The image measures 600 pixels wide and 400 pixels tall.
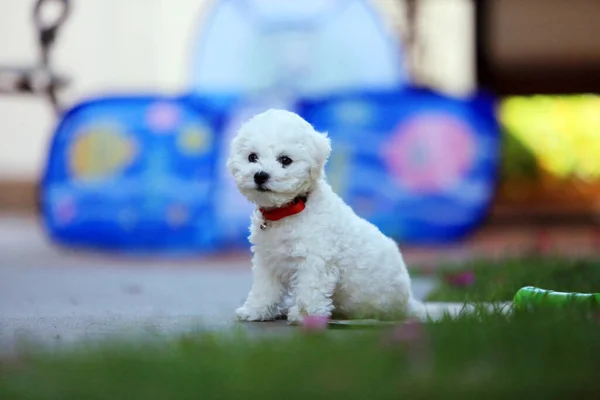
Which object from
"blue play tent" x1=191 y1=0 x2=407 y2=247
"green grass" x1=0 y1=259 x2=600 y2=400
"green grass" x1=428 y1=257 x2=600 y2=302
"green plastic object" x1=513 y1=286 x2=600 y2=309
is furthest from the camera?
"blue play tent" x1=191 y1=0 x2=407 y2=247

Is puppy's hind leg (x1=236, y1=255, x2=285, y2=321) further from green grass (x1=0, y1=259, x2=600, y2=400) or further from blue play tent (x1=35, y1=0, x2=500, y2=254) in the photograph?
blue play tent (x1=35, y1=0, x2=500, y2=254)

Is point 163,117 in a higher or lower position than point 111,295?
higher

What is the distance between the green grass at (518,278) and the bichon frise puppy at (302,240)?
48 cm

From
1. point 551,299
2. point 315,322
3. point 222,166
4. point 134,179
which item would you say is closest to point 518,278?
point 551,299

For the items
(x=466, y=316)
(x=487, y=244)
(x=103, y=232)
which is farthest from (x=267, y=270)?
(x=487, y=244)

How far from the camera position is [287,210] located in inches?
117

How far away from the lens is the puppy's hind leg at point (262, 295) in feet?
9.96

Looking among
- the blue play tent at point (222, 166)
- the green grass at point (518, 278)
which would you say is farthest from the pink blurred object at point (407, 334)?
the blue play tent at point (222, 166)

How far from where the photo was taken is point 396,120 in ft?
22.6

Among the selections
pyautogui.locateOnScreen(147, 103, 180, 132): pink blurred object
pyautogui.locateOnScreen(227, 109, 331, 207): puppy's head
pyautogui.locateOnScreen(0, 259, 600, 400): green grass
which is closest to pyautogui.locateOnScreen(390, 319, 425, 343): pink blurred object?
pyautogui.locateOnScreen(0, 259, 600, 400): green grass

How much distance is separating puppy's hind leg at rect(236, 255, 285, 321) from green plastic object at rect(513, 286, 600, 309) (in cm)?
76

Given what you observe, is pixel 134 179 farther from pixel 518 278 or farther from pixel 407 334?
pixel 407 334

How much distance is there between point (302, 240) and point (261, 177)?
250 millimetres

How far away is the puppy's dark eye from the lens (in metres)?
2.87
